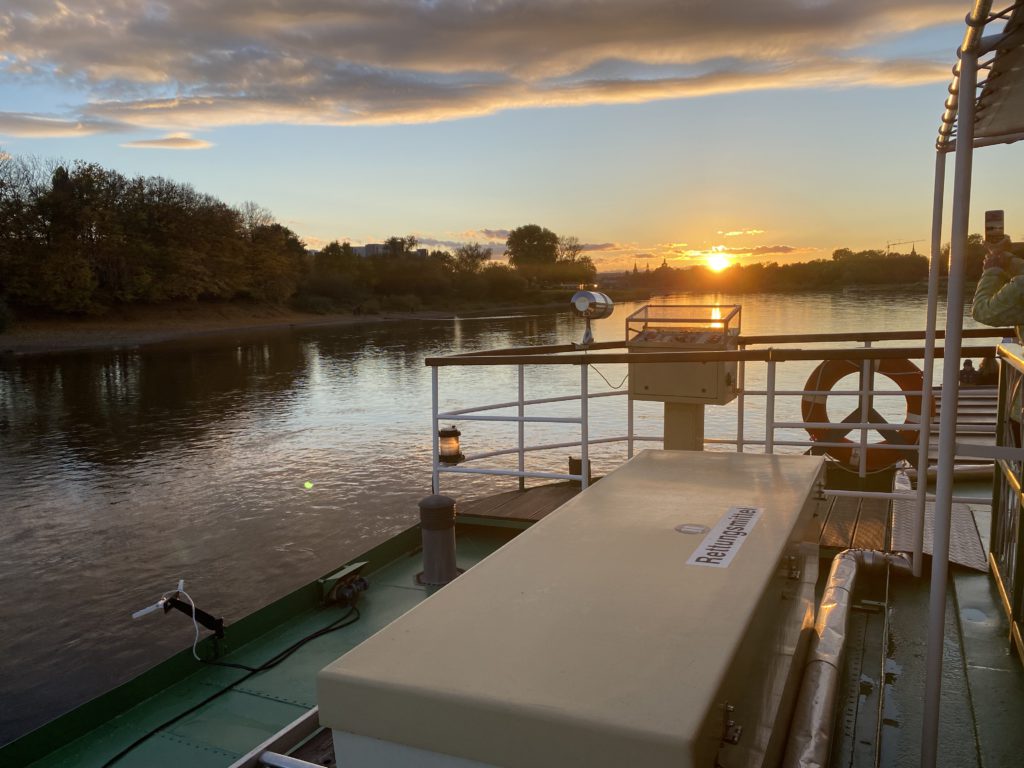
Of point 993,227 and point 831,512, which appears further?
point 831,512

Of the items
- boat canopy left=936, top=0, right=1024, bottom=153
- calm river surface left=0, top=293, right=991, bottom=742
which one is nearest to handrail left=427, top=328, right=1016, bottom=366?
calm river surface left=0, top=293, right=991, bottom=742

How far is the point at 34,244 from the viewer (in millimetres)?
47969

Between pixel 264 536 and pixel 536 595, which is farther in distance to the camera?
pixel 264 536

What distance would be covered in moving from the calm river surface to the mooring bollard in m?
2.65

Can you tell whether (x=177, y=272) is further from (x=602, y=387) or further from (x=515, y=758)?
(x=515, y=758)

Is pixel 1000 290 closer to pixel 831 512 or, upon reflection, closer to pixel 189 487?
pixel 831 512

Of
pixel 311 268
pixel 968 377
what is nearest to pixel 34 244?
pixel 311 268

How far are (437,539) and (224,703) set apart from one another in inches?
51.2

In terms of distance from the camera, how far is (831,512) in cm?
477

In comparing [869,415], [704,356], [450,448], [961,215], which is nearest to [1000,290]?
[961,215]

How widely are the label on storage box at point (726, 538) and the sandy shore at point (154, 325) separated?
46.0 m

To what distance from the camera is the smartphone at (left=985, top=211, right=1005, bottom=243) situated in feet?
6.34

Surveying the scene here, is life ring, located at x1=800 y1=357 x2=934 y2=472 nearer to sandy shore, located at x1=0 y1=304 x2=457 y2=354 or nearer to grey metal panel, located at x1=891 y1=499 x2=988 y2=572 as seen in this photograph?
grey metal panel, located at x1=891 y1=499 x2=988 y2=572

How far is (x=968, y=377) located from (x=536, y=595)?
15.5 m
